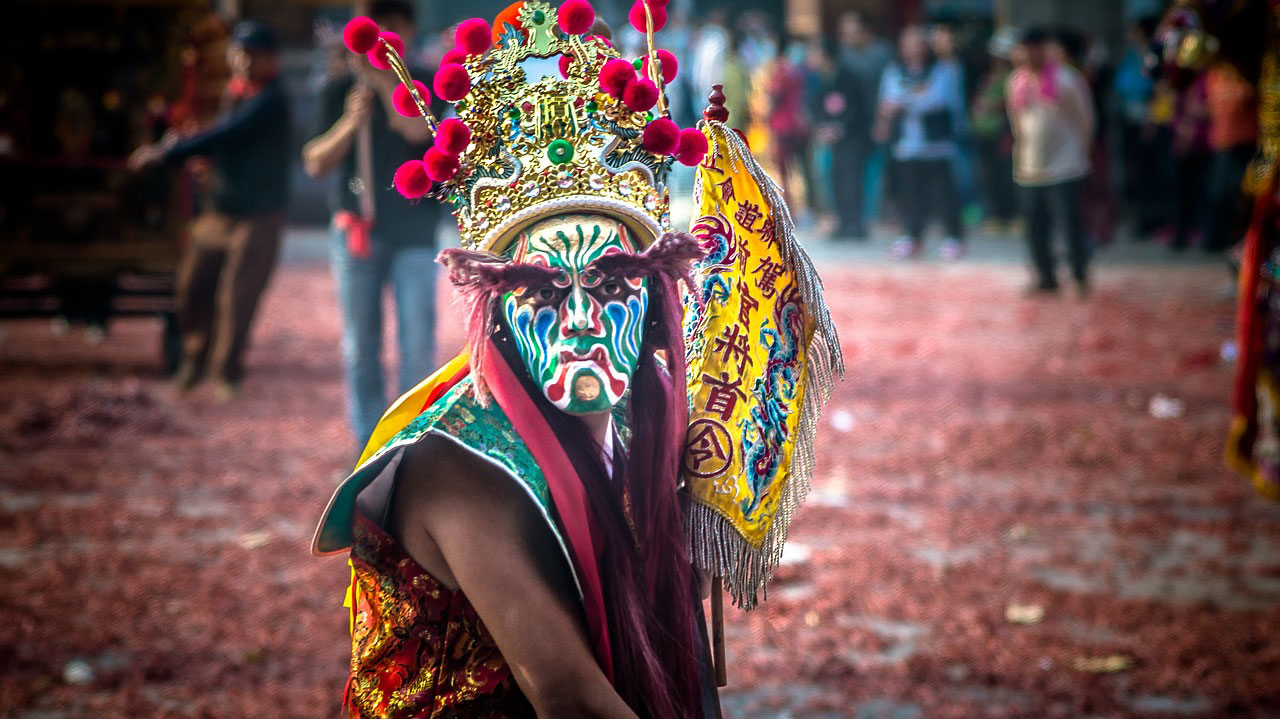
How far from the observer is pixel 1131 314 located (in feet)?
37.4

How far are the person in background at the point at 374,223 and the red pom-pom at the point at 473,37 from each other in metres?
3.77

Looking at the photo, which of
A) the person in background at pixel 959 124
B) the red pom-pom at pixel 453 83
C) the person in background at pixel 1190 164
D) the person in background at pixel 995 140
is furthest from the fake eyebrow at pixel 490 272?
the person in background at pixel 995 140

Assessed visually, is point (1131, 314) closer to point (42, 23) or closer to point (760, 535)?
point (42, 23)

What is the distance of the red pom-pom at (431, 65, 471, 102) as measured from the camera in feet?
7.13

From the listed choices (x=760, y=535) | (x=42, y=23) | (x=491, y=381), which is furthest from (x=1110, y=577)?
(x=42, y=23)

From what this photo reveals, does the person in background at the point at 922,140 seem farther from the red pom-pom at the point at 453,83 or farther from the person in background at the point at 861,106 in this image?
the red pom-pom at the point at 453,83

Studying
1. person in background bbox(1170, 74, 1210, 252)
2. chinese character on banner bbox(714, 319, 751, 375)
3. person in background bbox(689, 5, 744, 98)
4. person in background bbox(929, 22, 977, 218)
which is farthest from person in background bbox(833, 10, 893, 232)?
chinese character on banner bbox(714, 319, 751, 375)

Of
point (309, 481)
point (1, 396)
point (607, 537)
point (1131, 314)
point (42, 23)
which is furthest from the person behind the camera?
point (1131, 314)

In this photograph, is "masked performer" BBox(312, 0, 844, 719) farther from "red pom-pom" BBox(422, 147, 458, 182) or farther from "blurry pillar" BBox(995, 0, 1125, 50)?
"blurry pillar" BBox(995, 0, 1125, 50)

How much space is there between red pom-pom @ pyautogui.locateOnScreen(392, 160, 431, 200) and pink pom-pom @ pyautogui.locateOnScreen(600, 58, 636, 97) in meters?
0.32

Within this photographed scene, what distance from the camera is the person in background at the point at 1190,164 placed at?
14.1 metres

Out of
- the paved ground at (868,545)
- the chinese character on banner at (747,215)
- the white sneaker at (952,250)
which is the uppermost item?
the chinese character on banner at (747,215)

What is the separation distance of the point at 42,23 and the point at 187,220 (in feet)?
5.76

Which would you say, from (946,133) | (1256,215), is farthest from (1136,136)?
(1256,215)
